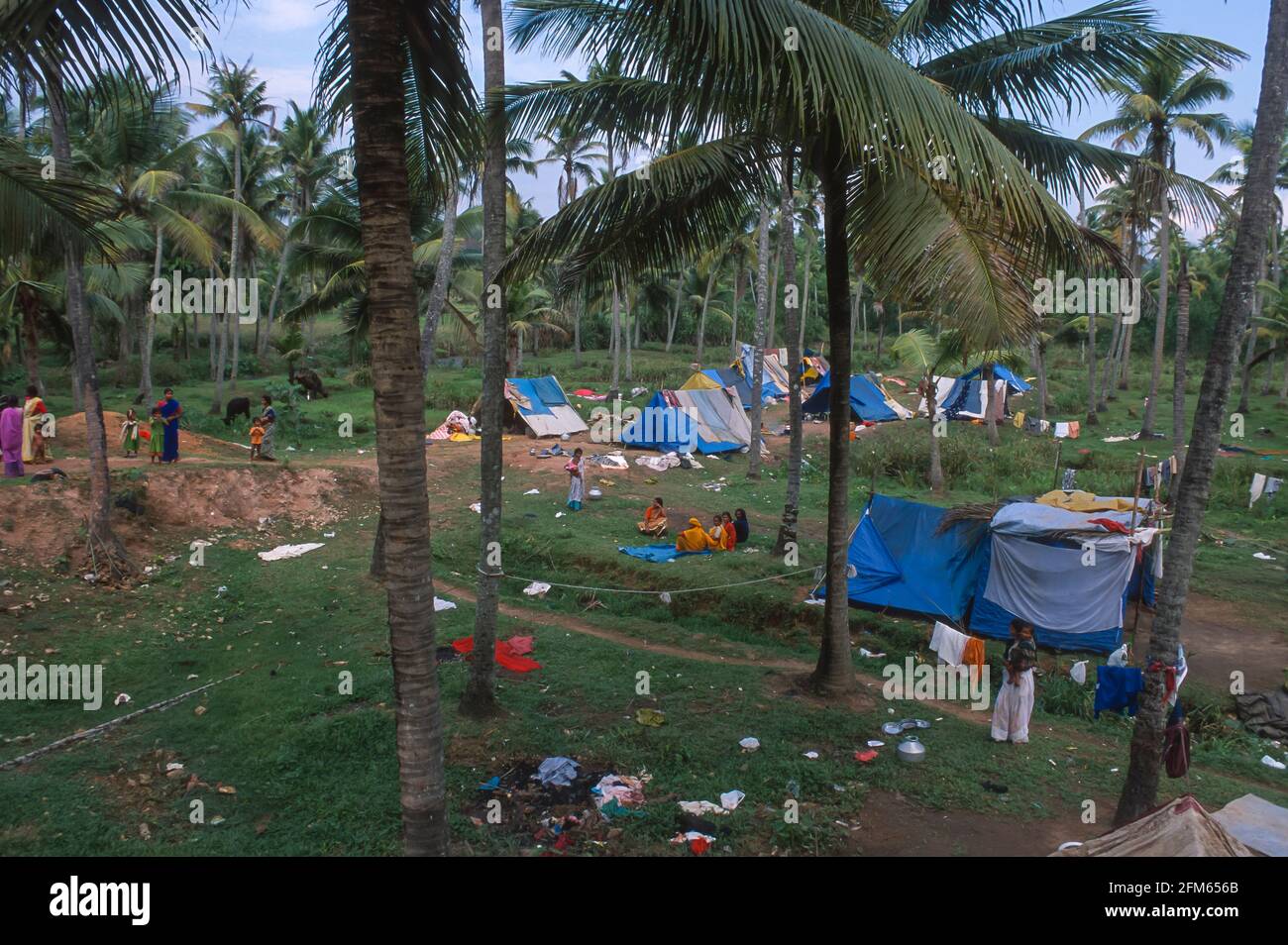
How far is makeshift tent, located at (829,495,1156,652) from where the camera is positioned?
12.3 meters

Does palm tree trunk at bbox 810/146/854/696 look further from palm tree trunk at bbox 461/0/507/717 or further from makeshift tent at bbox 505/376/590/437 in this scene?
makeshift tent at bbox 505/376/590/437

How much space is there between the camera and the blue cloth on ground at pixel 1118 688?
10328 mm

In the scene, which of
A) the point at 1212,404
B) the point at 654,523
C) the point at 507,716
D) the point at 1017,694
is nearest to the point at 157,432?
the point at 654,523

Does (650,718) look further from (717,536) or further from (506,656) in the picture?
(717,536)

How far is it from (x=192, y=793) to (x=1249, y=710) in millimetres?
11747

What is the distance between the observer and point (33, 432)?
1658cm

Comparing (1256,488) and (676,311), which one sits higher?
(676,311)

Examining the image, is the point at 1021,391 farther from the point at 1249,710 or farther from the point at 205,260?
the point at 205,260

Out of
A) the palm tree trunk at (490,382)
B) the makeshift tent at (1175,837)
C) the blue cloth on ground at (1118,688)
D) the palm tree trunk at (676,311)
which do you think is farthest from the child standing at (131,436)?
the palm tree trunk at (676,311)

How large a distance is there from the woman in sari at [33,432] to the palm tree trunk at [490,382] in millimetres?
12083

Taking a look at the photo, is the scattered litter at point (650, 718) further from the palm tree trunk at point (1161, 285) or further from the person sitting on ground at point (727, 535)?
the palm tree trunk at point (1161, 285)

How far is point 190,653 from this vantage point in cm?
1154

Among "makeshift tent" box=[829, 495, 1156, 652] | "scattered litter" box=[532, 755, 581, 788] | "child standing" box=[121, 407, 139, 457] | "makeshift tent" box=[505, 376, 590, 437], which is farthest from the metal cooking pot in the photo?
"makeshift tent" box=[505, 376, 590, 437]

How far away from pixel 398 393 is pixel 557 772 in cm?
480
